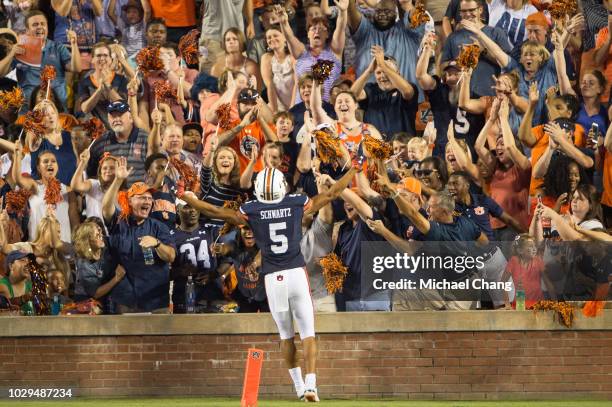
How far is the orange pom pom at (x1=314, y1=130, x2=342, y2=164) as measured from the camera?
1384cm

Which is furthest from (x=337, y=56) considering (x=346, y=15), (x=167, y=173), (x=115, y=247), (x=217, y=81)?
(x=115, y=247)

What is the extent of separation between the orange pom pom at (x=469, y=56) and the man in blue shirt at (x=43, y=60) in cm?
509

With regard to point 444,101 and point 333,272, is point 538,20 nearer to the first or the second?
point 444,101

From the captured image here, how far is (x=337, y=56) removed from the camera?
575 inches

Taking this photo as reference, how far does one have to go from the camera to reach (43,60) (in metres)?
15.3

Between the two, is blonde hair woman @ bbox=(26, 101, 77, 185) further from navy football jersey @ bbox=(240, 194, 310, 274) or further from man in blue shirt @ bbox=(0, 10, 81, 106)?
navy football jersey @ bbox=(240, 194, 310, 274)

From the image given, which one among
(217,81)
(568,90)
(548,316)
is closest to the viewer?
(548,316)

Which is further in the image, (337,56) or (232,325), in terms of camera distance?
(337,56)

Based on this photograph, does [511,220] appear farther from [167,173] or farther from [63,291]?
[63,291]

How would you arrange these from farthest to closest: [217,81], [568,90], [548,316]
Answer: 1. [217,81]
2. [568,90]
3. [548,316]

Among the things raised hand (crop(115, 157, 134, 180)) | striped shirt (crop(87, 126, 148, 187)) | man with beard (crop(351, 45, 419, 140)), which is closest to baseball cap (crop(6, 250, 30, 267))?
striped shirt (crop(87, 126, 148, 187))

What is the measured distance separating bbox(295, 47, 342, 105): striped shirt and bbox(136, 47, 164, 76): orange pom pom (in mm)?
1829

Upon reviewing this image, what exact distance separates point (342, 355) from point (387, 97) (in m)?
3.32

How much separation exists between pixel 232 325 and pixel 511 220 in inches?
139
